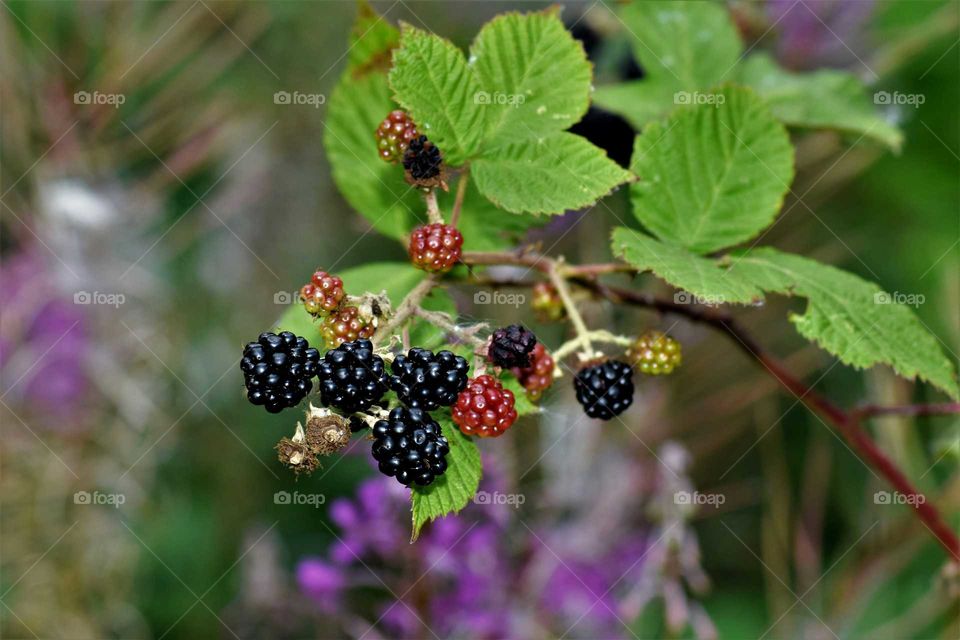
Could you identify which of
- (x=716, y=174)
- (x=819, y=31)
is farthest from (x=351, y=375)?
(x=819, y=31)

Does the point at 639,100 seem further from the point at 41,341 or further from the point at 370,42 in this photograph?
the point at 41,341

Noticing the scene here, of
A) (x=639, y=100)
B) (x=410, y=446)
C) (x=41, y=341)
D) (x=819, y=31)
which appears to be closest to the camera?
(x=410, y=446)

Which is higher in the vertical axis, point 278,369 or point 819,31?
point 819,31

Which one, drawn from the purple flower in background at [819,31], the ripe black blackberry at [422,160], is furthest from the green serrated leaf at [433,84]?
the purple flower in background at [819,31]

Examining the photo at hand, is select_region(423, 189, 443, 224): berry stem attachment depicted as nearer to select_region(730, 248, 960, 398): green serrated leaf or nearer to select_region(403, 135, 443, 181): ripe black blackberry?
select_region(403, 135, 443, 181): ripe black blackberry

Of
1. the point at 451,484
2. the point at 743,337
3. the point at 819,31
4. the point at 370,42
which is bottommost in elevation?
the point at 451,484

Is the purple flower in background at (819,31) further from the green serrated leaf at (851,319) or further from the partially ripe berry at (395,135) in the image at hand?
the partially ripe berry at (395,135)

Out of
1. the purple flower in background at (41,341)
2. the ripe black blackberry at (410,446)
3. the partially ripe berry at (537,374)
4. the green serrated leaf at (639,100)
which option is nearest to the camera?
the ripe black blackberry at (410,446)
